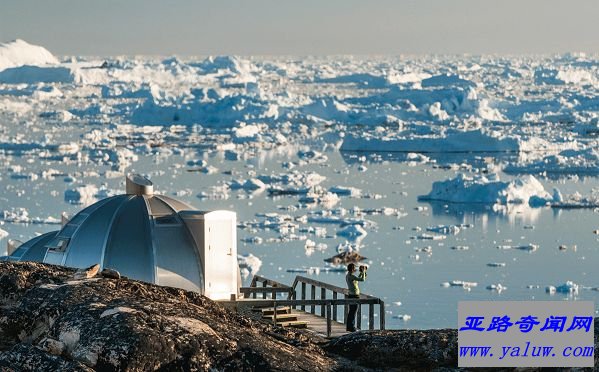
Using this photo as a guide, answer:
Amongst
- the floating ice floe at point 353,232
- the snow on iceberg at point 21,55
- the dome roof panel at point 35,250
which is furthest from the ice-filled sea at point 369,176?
the snow on iceberg at point 21,55

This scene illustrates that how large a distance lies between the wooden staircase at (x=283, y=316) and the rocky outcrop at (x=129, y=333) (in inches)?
243

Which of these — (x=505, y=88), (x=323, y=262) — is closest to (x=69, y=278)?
(x=323, y=262)

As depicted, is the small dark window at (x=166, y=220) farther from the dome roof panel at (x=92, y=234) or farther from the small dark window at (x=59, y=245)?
the small dark window at (x=59, y=245)

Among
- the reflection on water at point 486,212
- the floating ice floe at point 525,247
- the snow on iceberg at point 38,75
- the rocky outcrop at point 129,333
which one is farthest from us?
the snow on iceberg at point 38,75

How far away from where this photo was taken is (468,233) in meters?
42.4

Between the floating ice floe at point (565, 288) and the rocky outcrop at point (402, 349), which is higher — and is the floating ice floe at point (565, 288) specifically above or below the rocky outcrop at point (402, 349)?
below

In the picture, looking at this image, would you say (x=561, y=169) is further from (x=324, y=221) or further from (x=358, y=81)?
(x=358, y=81)

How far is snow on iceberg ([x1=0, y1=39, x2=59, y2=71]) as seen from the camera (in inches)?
5419

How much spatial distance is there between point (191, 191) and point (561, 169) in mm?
19542

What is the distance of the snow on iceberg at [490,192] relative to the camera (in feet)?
155

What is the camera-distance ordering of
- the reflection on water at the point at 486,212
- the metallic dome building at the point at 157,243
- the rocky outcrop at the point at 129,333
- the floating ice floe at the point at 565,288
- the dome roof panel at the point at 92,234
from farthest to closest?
1. the reflection on water at the point at 486,212
2. the floating ice floe at the point at 565,288
3. the dome roof panel at the point at 92,234
4. the metallic dome building at the point at 157,243
5. the rocky outcrop at the point at 129,333

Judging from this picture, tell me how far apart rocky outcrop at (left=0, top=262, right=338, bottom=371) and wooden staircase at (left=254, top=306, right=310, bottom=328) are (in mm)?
6166

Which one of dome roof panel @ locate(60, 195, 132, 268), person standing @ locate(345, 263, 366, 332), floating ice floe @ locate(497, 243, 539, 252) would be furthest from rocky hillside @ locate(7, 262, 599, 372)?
floating ice floe @ locate(497, 243, 539, 252)

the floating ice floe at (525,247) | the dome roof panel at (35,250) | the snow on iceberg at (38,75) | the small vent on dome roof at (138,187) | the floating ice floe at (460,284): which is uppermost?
the small vent on dome roof at (138,187)
